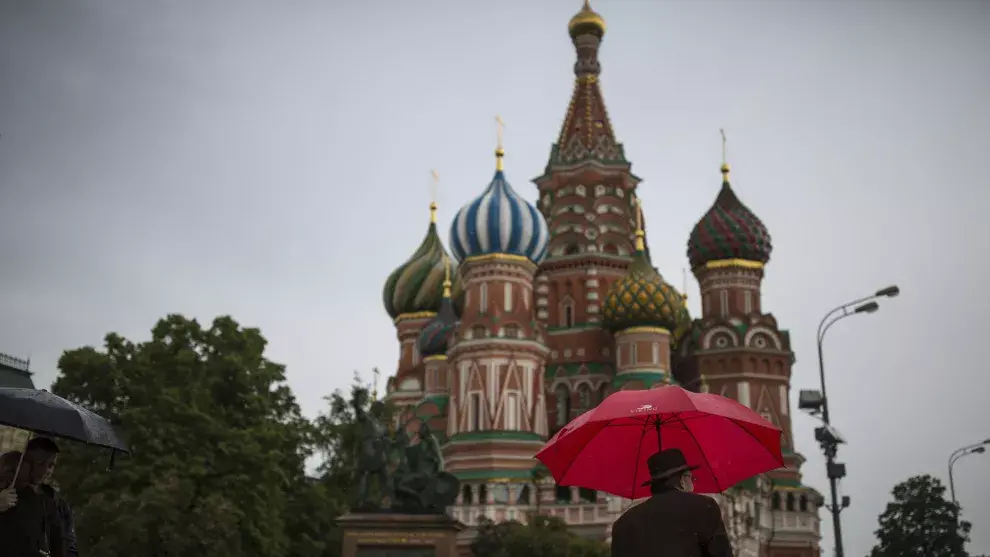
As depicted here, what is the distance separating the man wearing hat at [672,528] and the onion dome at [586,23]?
173 ft

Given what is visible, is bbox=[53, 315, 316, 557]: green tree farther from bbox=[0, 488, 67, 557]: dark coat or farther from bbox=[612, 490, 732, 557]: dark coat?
bbox=[612, 490, 732, 557]: dark coat

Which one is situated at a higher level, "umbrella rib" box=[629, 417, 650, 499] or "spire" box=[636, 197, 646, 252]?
"spire" box=[636, 197, 646, 252]

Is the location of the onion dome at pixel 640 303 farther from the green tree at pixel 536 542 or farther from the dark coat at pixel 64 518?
the dark coat at pixel 64 518

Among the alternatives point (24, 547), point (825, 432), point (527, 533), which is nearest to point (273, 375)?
point (527, 533)

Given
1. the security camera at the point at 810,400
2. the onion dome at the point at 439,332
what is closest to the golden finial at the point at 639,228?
the onion dome at the point at 439,332

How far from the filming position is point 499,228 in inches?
1790

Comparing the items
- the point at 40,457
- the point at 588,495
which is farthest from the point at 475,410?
the point at 40,457

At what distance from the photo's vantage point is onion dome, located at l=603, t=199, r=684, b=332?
151ft

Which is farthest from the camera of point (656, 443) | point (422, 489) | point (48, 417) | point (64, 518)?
point (422, 489)

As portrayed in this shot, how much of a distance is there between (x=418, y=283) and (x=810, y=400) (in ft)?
129

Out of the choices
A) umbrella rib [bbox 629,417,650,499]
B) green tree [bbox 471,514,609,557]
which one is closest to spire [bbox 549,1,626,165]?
green tree [bbox 471,514,609,557]

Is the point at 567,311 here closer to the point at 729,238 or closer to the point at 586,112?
the point at 729,238

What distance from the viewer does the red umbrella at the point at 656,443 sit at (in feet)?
29.8

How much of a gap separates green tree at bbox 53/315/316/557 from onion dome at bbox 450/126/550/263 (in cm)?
1322
